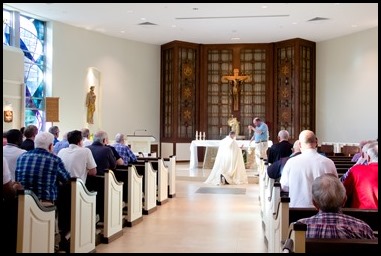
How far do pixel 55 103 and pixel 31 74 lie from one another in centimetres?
152

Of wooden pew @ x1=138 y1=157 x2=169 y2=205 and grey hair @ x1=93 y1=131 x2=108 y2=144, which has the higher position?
grey hair @ x1=93 y1=131 x2=108 y2=144

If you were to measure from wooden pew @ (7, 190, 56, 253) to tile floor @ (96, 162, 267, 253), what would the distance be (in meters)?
1.49

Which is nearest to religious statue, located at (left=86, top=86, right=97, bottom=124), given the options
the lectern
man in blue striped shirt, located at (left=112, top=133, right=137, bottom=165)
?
the lectern

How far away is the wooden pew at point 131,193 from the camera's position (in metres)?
6.80

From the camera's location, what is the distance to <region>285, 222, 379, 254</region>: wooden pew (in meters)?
2.61

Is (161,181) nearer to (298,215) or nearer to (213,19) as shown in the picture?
(298,215)

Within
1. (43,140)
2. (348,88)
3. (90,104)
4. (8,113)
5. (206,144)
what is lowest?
(206,144)

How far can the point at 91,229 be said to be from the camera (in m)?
5.29

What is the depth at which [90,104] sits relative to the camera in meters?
14.7

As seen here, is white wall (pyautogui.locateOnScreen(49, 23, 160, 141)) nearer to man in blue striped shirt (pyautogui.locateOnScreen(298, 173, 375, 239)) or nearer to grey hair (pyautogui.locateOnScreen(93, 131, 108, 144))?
grey hair (pyautogui.locateOnScreen(93, 131, 108, 144))

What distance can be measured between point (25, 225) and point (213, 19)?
10.5 meters

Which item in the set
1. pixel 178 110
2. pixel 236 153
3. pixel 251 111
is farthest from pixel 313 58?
pixel 236 153

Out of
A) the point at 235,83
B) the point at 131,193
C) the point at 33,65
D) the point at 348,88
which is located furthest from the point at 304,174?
the point at 235,83

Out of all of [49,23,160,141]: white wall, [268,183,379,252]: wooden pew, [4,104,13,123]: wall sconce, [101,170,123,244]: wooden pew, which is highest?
[49,23,160,141]: white wall
